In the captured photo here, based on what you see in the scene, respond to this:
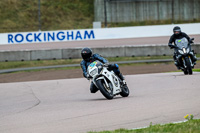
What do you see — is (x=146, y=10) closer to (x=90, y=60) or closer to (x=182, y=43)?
(x=182, y=43)

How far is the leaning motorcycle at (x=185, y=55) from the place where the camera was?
16272 millimetres

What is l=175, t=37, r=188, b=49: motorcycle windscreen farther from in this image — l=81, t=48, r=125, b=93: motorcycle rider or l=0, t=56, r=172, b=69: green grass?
l=0, t=56, r=172, b=69: green grass

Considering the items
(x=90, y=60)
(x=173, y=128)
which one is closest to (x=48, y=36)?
(x=90, y=60)

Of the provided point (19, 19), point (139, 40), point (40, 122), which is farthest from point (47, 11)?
point (40, 122)

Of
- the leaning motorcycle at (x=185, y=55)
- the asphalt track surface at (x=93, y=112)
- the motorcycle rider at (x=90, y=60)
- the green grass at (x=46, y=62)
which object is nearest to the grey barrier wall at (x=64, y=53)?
the green grass at (x=46, y=62)

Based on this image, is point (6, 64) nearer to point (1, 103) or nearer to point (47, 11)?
point (1, 103)

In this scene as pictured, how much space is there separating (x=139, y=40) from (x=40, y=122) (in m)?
27.6

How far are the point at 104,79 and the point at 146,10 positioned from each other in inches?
1694

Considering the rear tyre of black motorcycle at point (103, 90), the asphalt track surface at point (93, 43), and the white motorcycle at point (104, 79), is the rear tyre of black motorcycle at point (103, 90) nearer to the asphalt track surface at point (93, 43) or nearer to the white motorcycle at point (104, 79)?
the white motorcycle at point (104, 79)

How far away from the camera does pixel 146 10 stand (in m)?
53.0

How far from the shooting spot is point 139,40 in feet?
115

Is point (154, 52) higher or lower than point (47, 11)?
lower

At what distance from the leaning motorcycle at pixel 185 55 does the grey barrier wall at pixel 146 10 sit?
35.9 m

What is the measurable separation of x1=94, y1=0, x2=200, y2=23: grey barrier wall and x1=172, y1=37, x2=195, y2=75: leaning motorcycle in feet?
118
